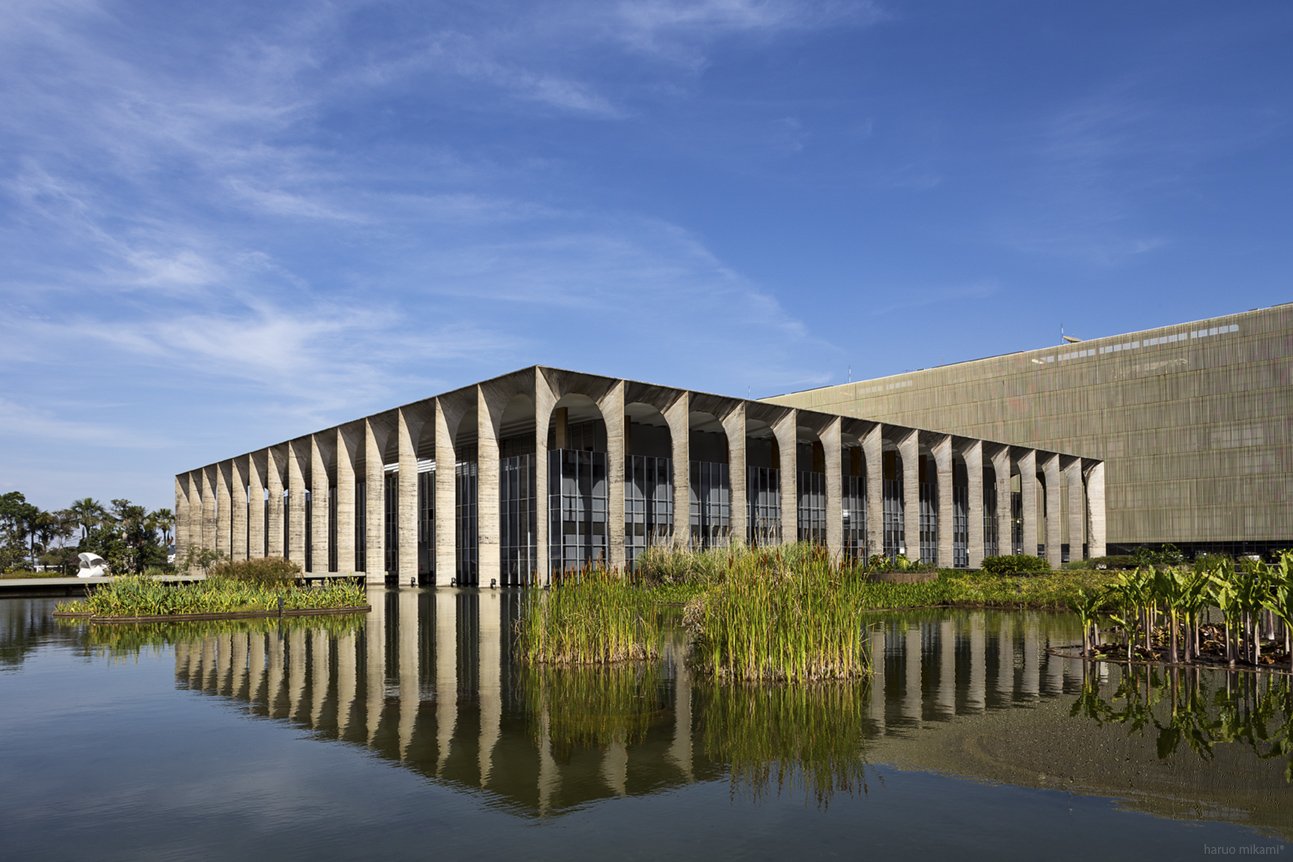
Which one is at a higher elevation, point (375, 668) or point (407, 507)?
point (407, 507)

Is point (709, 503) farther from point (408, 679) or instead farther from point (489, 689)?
point (489, 689)

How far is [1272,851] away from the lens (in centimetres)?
579

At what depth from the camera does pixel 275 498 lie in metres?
63.5

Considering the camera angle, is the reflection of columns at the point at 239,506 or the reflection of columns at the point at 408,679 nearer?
the reflection of columns at the point at 408,679

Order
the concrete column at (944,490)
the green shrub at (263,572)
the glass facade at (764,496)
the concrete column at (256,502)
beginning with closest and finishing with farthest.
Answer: the green shrub at (263,572)
the glass facade at (764,496)
the concrete column at (944,490)
the concrete column at (256,502)

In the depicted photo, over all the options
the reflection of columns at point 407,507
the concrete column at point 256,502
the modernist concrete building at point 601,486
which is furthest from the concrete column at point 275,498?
the reflection of columns at point 407,507

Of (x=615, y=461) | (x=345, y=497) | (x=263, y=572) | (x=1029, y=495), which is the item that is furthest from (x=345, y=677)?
(x=1029, y=495)

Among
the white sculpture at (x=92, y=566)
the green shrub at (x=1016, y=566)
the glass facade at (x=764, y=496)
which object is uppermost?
the glass facade at (x=764, y=496)

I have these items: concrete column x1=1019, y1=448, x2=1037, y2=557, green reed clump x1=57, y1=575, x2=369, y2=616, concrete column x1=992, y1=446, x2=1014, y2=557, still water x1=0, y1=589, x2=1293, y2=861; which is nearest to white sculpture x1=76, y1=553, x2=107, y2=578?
green reed clump x1=57, y1=575, x2=369, y2=616

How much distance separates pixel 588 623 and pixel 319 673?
380cm

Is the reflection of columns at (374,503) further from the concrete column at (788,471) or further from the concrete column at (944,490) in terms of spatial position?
the concrete column at (944,490)

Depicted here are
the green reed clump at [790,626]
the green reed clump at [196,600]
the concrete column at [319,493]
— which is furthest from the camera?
the concrete column at [319,493]

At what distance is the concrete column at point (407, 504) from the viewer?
46.9 meters

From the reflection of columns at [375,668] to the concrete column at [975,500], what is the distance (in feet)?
166
